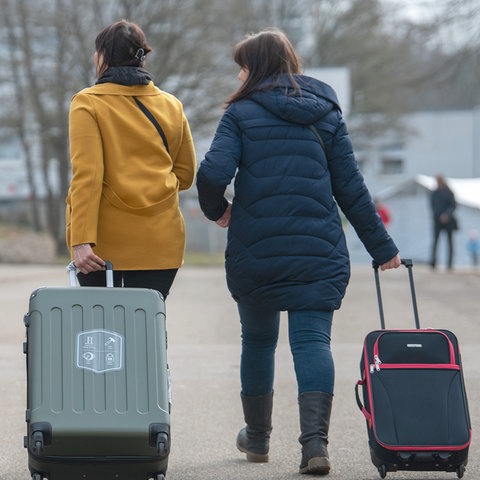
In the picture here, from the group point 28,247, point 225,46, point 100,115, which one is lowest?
point 28,247

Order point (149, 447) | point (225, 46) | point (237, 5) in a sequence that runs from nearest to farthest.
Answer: point (149, 447)
point (225, 46)
point (237, 5)

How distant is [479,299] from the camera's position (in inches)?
566

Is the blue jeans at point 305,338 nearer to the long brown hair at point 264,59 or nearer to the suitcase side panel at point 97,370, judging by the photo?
the suitcase side panel at point 97,370


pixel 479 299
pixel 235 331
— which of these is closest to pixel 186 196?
pixel 479 299

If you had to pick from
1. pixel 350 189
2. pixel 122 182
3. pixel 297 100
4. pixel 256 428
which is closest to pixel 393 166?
pixel 256 428

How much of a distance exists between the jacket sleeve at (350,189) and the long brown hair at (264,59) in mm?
284

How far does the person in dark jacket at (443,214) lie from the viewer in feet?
73.6

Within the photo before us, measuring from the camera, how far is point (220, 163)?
4789mm

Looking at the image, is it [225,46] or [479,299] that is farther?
[225,46]

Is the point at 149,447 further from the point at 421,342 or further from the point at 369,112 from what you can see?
the point at 369,112

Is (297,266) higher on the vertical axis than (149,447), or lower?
higher

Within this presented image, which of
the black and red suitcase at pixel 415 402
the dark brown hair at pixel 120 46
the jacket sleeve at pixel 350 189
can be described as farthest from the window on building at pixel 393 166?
the black and red suitcase at pixel 415 402

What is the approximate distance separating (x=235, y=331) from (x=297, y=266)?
6.22 m

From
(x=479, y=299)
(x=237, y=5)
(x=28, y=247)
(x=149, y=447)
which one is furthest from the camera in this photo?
(x=237, y=5)
